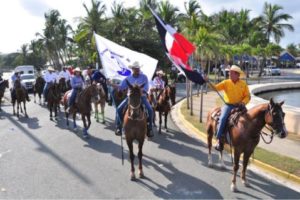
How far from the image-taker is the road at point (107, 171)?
27.1ft

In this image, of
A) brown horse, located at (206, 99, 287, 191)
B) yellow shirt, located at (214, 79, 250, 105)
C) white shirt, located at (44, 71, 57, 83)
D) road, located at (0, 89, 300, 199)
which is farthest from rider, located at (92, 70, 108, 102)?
brown horse, located at (206, 99, 287, 191)

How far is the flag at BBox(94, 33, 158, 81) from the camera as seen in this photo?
1173 cm

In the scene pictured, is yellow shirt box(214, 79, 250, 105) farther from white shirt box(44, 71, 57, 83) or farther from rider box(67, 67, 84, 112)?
white shirt box(44, 71, 57, 83)

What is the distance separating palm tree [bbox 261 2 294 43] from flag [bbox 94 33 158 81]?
57.2 m

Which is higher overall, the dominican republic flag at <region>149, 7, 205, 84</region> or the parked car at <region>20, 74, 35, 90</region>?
the dominican republic flag at <region>149, 7, 205, 84</region>

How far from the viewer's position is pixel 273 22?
212 ft

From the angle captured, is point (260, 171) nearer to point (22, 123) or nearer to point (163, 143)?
point (163, 143)

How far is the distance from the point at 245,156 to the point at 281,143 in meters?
4.40

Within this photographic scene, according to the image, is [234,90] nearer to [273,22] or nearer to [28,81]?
[28,81]

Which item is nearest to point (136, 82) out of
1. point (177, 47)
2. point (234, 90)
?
point (177, 47)

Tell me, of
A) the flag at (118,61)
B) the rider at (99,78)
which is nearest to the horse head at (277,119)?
the flag at (118,61)

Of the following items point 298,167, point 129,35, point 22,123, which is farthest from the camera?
point 129,35

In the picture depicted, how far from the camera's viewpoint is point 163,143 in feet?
43.2

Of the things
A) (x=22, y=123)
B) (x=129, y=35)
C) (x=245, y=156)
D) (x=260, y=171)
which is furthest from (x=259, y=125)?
(x=129, y=35)
